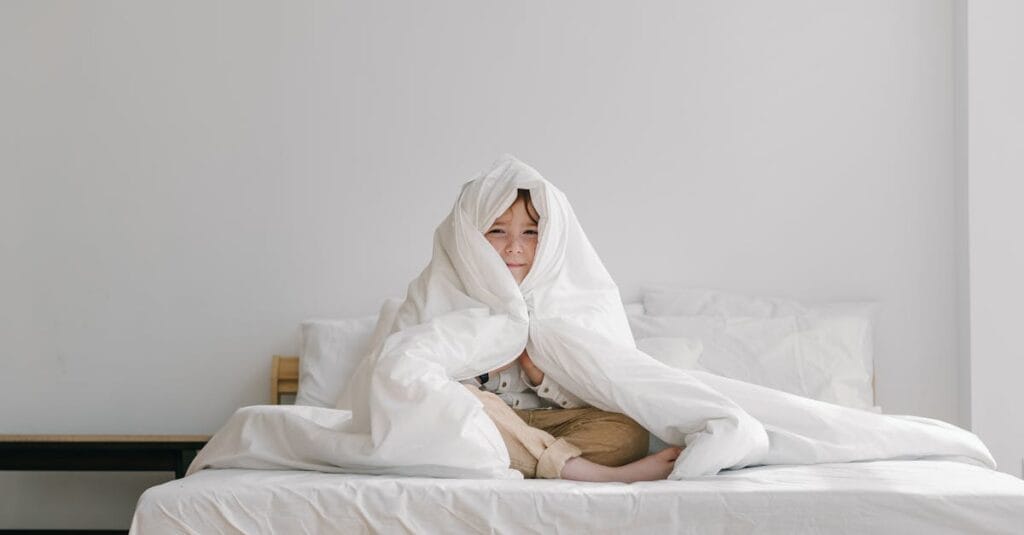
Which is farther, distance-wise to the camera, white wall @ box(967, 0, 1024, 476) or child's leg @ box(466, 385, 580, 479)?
white wall @ box(967, 0, 1024, 476)

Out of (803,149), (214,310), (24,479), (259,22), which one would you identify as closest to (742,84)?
(803,149)

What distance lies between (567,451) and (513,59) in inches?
68.4

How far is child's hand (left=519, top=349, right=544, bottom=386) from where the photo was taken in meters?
2.77

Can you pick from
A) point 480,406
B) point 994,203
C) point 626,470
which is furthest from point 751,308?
point 480,406

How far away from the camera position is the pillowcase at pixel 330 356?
3.50 m

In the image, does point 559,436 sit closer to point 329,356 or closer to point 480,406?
point 480,406

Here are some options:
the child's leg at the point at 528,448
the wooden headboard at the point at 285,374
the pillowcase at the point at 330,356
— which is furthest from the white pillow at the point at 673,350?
the wooden headboard at the point at 285,374

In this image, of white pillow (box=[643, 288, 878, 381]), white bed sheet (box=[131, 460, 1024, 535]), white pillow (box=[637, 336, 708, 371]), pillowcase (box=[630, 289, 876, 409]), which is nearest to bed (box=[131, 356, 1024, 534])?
white bed sheet (box=[131, 460, 1024, 535])

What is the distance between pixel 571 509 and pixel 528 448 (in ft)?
1.23

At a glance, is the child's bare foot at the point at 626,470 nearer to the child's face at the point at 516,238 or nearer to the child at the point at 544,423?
the child at the point at 544,423

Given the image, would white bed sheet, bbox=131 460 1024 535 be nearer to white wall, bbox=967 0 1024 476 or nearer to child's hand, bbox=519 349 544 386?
child's hand, bbox=519 349 544 386

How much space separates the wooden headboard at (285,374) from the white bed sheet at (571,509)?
164 centimetres

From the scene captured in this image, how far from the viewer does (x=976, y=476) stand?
7.63 ft

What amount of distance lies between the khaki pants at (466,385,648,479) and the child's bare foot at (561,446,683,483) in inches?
0.8
